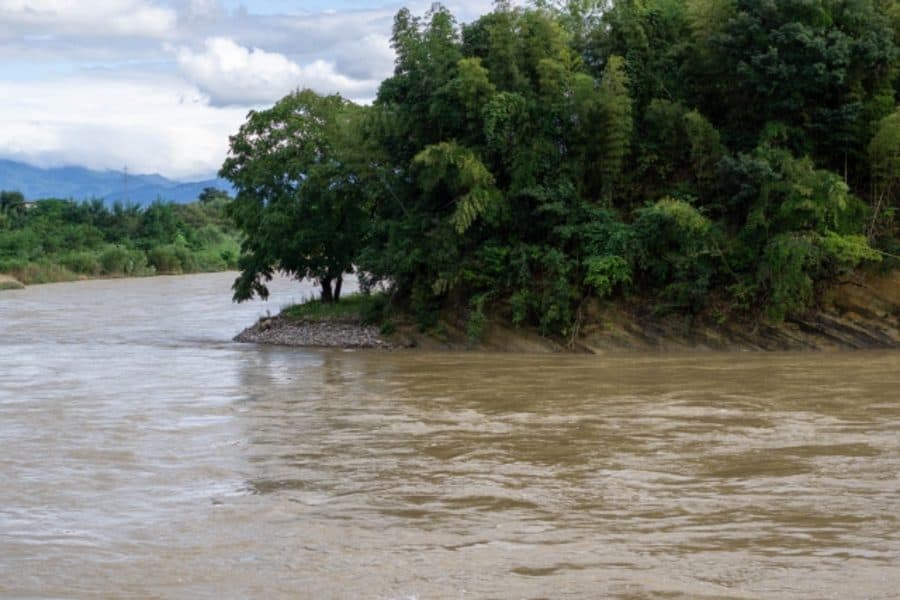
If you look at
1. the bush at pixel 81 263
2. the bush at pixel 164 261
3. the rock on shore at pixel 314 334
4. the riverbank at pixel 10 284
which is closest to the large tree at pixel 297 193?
the rock on shore at pixel 314 334

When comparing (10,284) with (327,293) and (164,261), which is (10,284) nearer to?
(164,261)

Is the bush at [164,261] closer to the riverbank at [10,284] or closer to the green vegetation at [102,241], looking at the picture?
the green vegetation at [102,241]

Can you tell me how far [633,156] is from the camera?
2620 centimetres

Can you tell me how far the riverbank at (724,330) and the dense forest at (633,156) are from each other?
34 cm

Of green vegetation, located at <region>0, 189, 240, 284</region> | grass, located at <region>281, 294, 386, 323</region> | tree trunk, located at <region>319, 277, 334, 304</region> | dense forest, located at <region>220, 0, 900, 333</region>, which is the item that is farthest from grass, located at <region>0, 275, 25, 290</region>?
dense forest, located at <region>220, 0, 900, 333</region>

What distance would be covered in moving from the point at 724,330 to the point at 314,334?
994 centimetres

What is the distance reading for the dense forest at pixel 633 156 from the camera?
23797 millimetres

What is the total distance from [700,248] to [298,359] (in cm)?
897

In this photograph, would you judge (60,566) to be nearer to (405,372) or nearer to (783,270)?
(405,372)

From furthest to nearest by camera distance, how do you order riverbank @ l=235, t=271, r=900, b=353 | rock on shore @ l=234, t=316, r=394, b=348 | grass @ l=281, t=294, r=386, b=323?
1. grass @ l=281, t=294, r=386, b=323
2. rock on shore @ l=234, t=316, r=394, b=348
3. riverbank @ l=235, t=271, r=900, b=353

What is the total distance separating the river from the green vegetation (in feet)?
136

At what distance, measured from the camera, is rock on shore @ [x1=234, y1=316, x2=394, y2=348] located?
26.9 m

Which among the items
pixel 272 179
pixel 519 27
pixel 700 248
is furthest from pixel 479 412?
pixel 272 179

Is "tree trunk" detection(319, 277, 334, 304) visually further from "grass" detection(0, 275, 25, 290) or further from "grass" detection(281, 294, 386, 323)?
"grass" detection(0, 275, 25, 290)
